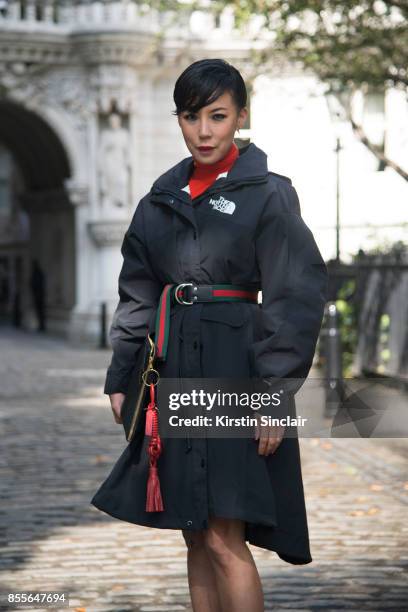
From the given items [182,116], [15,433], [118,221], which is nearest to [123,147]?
[118,221]

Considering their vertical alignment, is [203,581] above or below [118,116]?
below

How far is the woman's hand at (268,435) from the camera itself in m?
4.08

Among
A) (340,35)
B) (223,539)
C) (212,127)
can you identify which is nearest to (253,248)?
(212,127)

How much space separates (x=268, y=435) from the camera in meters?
4.08

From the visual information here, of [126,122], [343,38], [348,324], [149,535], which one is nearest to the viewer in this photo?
[149,535]

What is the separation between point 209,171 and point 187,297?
0.40m

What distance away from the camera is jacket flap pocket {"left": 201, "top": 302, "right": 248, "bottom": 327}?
4176 millimetres

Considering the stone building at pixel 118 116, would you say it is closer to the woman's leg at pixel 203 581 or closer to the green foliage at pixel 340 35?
the green foliage at pixel 340 35

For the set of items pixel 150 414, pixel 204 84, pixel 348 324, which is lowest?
pixel 348 324

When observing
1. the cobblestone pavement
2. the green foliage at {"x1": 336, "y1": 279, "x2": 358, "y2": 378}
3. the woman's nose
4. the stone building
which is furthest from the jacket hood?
the stone building

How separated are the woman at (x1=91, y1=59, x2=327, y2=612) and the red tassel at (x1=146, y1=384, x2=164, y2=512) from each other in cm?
3

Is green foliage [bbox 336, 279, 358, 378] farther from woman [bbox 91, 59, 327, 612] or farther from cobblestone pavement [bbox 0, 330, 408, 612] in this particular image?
woman [bbox 91, 59, 327, 612]

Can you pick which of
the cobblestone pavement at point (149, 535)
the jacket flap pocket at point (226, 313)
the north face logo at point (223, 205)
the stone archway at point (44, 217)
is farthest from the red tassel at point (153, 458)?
the stone archway at point (44, 217)

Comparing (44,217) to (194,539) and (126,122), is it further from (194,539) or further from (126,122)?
(194,539)
